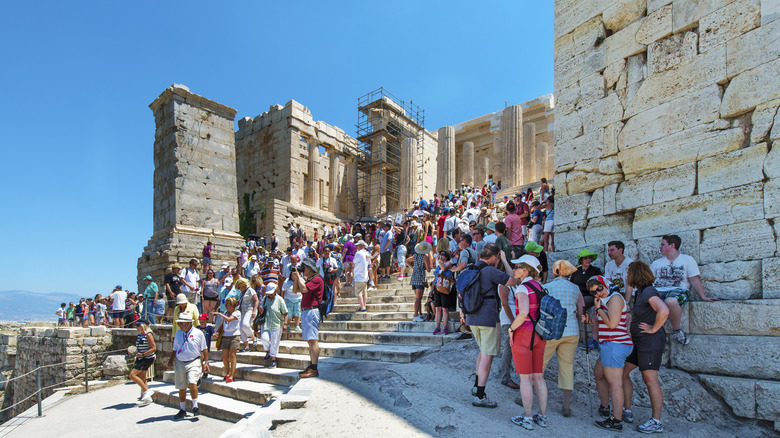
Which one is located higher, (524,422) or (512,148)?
(512,148)

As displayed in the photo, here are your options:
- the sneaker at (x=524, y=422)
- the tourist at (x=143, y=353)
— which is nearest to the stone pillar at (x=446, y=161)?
the tourist at (x=143, y=353)

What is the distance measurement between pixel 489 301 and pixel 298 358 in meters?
3.64

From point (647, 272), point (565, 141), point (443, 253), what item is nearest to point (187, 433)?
point (443, 253)

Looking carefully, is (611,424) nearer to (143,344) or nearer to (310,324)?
(310,324)

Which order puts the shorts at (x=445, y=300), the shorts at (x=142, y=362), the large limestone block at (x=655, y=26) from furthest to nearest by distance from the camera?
1. the shorts at (x=142, y=362)
2. the shorts at (x=445, y=300)
3. the large limestone block at (x=655, y=26)

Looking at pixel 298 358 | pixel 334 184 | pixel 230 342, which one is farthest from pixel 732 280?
pixel 334 184

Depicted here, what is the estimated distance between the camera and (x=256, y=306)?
7.26 m

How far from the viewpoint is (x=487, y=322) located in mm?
4309

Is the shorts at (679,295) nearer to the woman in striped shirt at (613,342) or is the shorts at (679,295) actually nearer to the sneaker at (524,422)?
the woman in striped shirt at (613,342)

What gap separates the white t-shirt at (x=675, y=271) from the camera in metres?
4.39

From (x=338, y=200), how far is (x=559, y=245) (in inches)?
870

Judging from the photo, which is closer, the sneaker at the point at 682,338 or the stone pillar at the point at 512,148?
the sneaker at the point at 682,338

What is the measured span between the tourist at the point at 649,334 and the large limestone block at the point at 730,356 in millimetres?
704

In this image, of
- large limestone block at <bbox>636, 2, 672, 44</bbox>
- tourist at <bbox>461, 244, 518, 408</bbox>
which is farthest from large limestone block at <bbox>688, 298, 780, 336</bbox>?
large limestone block at <bbox>636, 2, 672, 44</bbox>
